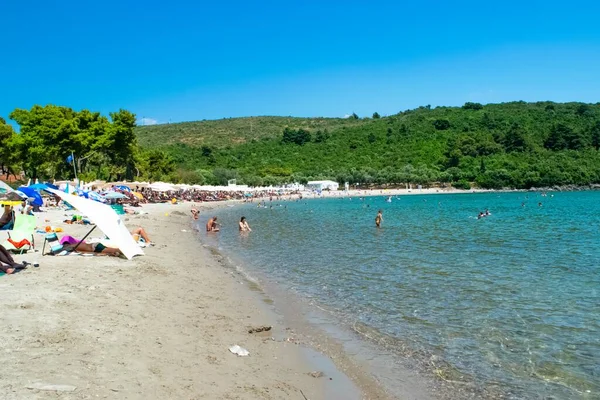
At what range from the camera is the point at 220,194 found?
6994 cm

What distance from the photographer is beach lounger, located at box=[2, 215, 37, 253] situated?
11.8m

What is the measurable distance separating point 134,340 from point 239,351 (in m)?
1.43

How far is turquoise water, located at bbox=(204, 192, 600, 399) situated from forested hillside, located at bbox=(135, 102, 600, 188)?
203 ft

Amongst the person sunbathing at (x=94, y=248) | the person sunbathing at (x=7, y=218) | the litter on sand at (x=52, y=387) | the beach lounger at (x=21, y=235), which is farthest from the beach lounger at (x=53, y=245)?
the litter on sand at (x=52, y=387)

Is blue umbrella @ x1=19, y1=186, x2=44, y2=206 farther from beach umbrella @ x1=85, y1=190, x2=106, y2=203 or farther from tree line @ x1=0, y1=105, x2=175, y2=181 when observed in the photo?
tree line @ x1=0, y1=105, x2=175, y2=181

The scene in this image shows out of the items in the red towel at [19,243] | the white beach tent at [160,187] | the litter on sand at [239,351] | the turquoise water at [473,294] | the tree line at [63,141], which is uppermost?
the tree line at [63,141]

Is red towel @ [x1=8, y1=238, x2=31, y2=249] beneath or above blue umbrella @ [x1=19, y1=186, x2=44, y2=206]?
beneath

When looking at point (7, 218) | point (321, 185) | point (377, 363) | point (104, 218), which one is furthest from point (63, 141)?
point (321, 185)

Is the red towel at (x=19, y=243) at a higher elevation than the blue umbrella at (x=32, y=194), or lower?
lower

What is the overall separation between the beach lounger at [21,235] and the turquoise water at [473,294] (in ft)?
21.1

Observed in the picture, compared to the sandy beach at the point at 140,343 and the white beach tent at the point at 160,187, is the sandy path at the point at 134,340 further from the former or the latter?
the white beach tent at the point at 160,187

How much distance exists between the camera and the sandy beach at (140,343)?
15.7 ft

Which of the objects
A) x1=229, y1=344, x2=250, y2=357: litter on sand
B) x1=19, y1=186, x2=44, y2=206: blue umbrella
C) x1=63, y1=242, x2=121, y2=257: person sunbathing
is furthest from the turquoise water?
x1=19, y1=186, x2=44, y2=206: blue umbrella

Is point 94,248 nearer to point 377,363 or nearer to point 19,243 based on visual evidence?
point 19,243
